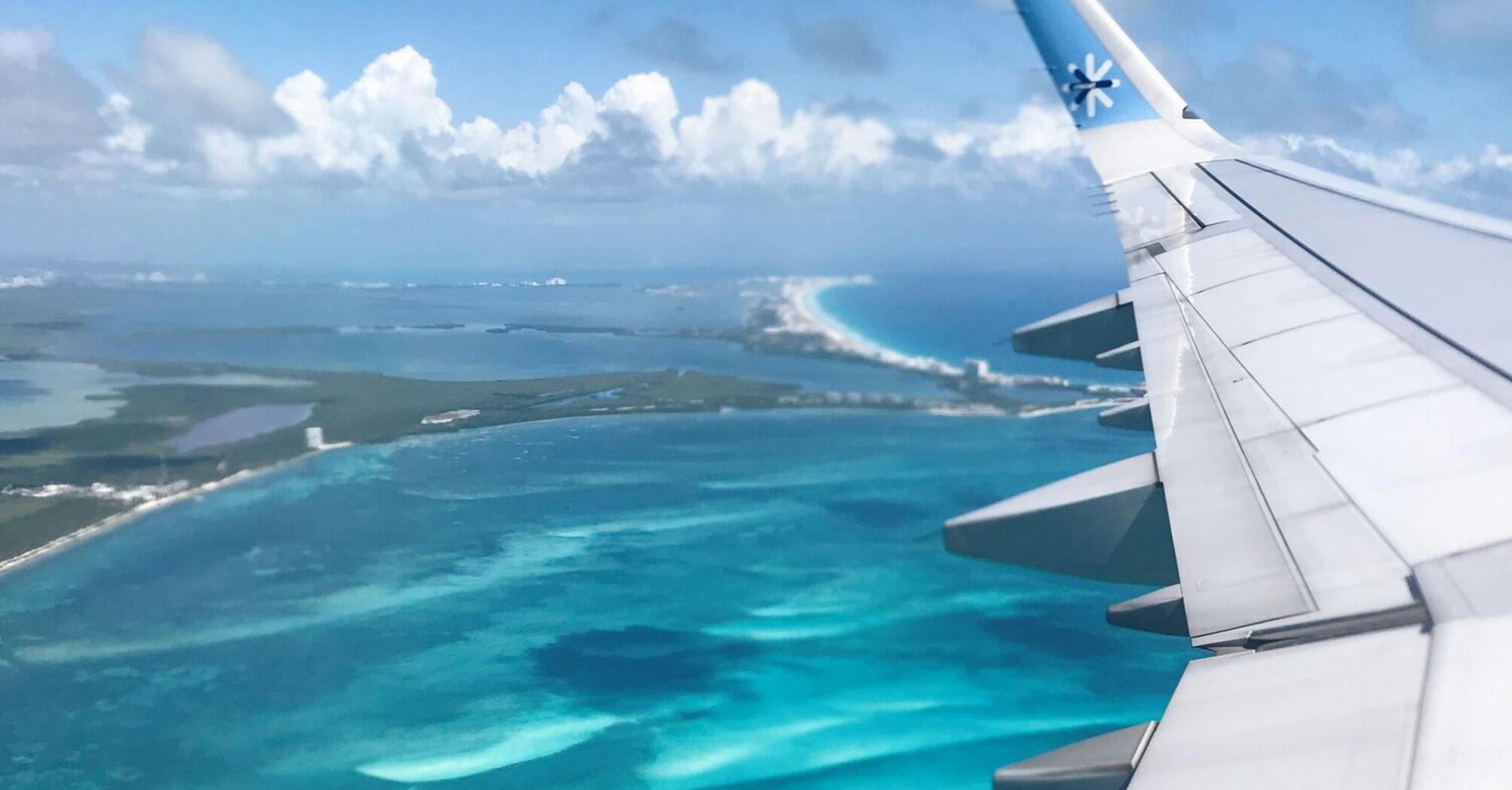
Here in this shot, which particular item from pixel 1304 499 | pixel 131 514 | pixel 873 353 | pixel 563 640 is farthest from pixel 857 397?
pixel 1304 499

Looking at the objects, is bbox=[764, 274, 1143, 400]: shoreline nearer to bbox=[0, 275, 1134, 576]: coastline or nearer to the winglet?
bbox=[0, 275, 1134, 576]: coastline

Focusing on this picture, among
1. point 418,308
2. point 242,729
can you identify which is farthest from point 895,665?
point 418,308

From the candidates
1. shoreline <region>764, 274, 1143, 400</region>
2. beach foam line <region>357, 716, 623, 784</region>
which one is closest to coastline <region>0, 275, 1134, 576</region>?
shoreline <region>764, 274, 1143, 400</region>

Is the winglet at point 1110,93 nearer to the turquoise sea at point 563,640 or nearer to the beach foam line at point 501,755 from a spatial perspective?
the turquoise sea at point 563,640

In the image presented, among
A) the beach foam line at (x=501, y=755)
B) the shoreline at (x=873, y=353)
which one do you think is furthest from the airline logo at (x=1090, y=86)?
the shoreline at (x=873, y=353)

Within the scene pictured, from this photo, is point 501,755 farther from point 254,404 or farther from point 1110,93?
point 254,404

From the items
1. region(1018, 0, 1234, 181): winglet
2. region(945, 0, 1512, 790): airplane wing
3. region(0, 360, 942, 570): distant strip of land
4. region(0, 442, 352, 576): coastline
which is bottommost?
region(0, 442, 352, 576): coastline
